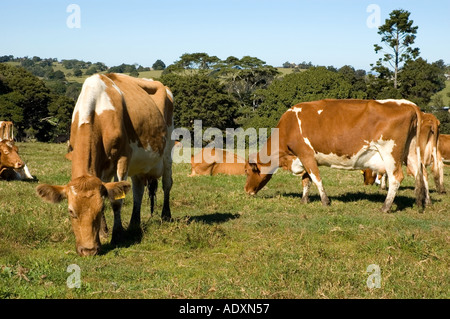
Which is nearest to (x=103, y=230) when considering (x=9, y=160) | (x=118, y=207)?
(x=118, y=207)

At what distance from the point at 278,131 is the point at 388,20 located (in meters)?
37.8

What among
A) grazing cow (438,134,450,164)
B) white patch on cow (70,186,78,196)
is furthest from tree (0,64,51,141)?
white patch on cow (70,186,78,196)

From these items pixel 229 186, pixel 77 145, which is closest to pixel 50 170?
pixel 229 186

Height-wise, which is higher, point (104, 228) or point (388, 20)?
point (388, 20)

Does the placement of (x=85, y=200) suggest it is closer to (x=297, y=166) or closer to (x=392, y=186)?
(x=392, y=186)

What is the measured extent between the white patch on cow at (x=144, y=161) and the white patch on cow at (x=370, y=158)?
14.7 ft

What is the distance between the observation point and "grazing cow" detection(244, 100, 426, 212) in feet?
37.9

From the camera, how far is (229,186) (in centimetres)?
1541

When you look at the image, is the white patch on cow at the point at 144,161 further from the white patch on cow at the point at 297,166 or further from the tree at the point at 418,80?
the tree at the point at 418,80

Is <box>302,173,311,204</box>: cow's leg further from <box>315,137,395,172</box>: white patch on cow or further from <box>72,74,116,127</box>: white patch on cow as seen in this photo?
<box>72,74,116,127</box>: white patch on cow

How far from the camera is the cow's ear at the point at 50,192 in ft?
22.0

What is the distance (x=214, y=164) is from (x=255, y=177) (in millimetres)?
5396

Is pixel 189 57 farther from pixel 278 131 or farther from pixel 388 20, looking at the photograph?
pixel 278 131

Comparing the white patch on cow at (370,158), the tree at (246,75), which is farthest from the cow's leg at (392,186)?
the tree at (246,75)
